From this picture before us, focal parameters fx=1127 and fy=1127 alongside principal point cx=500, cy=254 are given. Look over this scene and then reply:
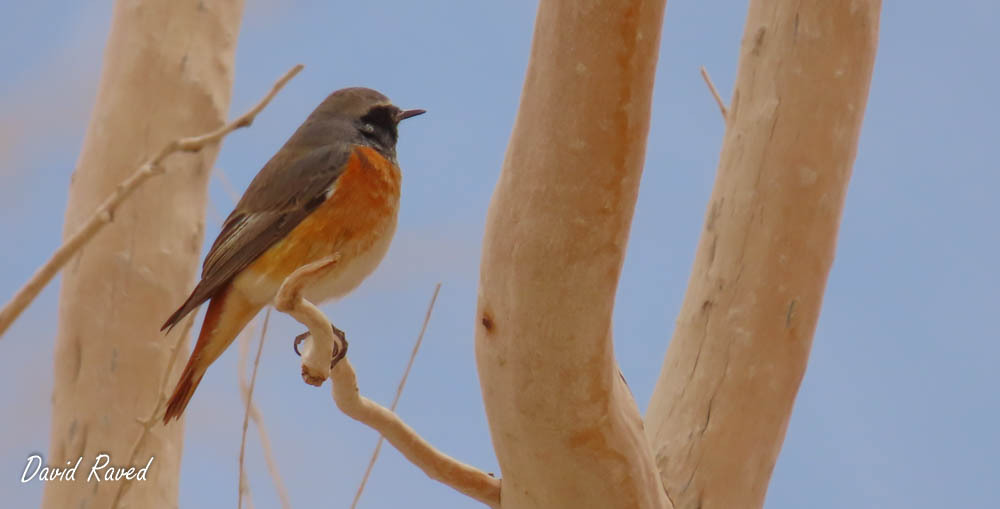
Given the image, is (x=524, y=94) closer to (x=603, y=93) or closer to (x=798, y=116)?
(x=603, y=93)

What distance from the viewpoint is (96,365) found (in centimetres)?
334

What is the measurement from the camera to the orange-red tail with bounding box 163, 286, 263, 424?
9.21ft

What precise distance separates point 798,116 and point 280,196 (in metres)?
1.39

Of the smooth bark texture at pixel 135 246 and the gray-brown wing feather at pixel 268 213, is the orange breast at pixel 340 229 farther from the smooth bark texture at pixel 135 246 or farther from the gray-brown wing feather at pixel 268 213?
the smooth bark texture at pixel 135 246

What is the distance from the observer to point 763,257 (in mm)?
2912

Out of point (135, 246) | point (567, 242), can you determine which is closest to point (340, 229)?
point (135, 246)

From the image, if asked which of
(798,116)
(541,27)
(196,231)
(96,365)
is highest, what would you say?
(798,116)

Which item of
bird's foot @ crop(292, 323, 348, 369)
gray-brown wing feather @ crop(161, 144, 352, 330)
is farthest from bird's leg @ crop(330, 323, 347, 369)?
gray-brown wing feather @ crop(161, 144, 352, 330)

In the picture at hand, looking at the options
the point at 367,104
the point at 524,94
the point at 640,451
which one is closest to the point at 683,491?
the point at 640,451

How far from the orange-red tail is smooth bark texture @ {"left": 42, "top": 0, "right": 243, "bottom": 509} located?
503 millimetres

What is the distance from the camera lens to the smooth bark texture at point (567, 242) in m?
1.93

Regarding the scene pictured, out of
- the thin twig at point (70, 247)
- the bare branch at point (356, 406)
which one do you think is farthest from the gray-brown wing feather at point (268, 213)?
the thin twig at point (70, 247)

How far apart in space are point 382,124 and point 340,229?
1.92ft

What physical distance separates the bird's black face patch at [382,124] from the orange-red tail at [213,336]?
0.68m
